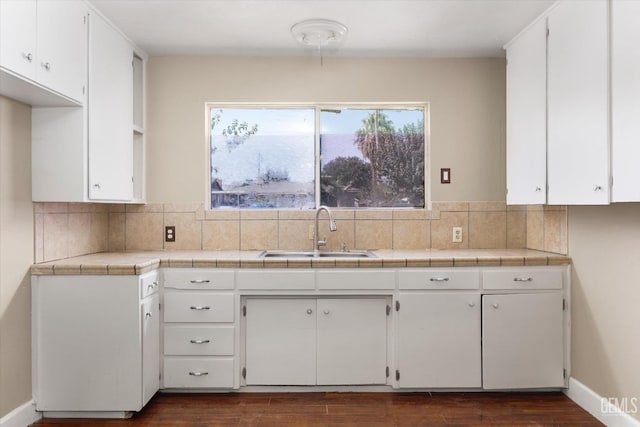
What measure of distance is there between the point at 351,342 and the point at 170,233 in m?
1.61

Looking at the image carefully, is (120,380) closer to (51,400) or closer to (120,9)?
(51,400)

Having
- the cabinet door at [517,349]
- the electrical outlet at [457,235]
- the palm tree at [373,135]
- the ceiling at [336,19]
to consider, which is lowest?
the cabinet door at [517,349]

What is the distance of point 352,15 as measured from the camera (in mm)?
2564

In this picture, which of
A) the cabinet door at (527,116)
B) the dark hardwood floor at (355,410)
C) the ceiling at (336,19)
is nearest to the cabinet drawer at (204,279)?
the dark hardwood floor at (355,410)

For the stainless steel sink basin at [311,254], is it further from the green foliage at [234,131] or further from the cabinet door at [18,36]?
the cabinet door at [18,36]

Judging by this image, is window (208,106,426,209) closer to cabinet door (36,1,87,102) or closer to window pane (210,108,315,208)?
window pane (210,108,315,208)

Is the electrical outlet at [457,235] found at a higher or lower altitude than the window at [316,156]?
lower

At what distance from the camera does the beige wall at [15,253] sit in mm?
2164

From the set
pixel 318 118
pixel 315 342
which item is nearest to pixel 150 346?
pixel 315 342

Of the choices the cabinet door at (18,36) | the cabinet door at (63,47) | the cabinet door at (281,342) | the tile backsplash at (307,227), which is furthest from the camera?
the tile backsplash at (307,227)

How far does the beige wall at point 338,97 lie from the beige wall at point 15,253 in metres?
0.98

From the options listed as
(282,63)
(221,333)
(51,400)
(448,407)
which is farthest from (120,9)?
(448,407)

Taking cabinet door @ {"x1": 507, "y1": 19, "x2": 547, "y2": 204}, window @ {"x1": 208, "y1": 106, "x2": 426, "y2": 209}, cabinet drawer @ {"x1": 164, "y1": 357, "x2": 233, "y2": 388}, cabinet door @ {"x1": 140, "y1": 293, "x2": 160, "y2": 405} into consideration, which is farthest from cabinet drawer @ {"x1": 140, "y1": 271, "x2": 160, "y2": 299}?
cabinet door @ {"x1": 507, "y1": 19, "x2": 547, "y2": 204}

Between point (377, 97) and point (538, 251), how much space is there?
1.63 metres
